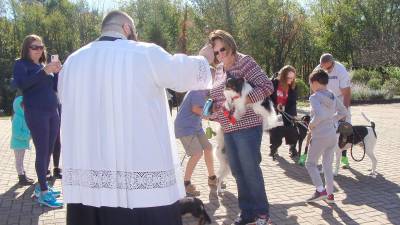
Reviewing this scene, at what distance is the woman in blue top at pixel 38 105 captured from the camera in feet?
17.6

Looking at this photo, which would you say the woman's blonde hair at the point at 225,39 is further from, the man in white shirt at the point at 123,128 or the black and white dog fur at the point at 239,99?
the man in white shirt at the point at 123,128

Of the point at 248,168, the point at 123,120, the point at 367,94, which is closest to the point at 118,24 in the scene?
the point at 123,120

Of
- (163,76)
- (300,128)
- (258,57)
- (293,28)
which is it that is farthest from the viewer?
(293,28)

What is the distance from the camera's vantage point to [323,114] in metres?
5.36

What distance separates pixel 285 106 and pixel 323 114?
3280mm

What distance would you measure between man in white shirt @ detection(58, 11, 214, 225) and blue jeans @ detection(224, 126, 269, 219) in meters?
1.49

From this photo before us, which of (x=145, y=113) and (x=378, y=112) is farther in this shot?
(x=378, y=112)

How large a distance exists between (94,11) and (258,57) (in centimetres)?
1635

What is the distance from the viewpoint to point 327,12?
35812 millimetres

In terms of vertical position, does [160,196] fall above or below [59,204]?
above

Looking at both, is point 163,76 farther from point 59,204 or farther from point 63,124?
point 59,204

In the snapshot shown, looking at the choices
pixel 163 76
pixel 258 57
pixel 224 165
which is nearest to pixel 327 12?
pixel 258 57

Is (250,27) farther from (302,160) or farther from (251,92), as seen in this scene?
(251,92)

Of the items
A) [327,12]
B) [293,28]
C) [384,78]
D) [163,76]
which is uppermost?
[327,12]
